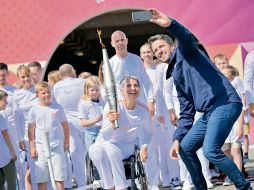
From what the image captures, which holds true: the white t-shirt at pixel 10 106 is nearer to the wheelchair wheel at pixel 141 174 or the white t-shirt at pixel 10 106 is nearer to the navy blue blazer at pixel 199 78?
the wheelchair wheel at pixel 141 174

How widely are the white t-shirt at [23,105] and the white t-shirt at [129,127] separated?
1740 mm

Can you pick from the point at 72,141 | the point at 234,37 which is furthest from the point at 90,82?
the point at 234,37

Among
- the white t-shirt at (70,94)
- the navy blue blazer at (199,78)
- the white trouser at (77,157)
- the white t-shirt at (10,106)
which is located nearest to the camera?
the navy blue blazer at (199,78)

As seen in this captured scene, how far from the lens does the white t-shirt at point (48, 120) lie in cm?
951

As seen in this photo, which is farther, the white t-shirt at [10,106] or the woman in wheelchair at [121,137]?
the white t-shirt at [10,106]

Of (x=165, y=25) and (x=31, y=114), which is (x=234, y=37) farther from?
(x=165, y=25)

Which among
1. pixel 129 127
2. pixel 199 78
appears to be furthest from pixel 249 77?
pixel 199 78

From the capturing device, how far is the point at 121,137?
8.30m

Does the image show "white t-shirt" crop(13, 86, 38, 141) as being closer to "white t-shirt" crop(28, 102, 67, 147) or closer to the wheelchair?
"white t-shirt" crop(28, 102, 67, 147)

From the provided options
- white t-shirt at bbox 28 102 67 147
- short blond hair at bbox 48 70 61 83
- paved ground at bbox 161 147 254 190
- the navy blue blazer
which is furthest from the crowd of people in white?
the navy blue blazer

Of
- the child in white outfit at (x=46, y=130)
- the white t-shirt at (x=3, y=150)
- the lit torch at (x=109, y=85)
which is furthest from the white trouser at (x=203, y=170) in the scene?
the white t-shirt at (x=3, y=150)

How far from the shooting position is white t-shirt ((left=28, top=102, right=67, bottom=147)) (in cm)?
951

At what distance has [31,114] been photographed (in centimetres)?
953

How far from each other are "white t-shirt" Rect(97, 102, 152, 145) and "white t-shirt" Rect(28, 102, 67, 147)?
125 centimetres
